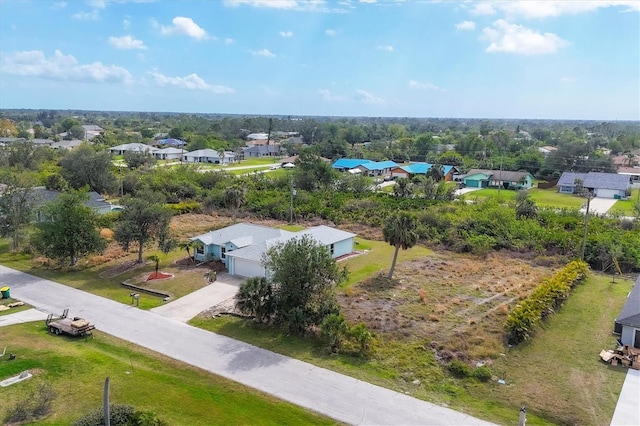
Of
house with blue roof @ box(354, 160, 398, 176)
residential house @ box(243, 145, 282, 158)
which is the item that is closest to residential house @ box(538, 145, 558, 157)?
house with blue roof @ box(354, 160, 398, 176)

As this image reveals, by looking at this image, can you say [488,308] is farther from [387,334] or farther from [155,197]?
[155,197]

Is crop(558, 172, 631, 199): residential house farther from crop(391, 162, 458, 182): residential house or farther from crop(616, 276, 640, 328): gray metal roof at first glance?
crop(616, 276, 640, 328): gray metal roof

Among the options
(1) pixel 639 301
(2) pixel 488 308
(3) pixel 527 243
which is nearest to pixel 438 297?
(2) pixel 488 308

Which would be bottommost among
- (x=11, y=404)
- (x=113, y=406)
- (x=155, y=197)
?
(x=11, y=404)

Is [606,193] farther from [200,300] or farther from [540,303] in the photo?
[200,300]

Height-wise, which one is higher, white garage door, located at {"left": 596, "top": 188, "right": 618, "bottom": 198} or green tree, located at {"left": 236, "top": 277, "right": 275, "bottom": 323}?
white garage door, located at {"left": 596, "top": 188, "right": 618, "bottom": 198}

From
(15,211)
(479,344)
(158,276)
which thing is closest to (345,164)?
(15,211)
